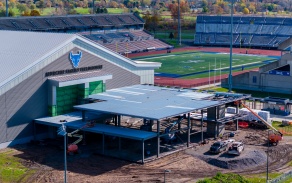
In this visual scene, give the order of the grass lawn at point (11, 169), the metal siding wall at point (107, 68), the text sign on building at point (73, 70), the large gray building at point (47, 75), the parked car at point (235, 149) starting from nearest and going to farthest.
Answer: the grass lawn at point (11, 169), the parked car at point (235, 149), the large gray building at point (47, 75), the text sign on building at point (73, 70), the metal siding wall at point (107, 68)

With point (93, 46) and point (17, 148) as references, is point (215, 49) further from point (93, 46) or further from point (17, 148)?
point (17, 148)

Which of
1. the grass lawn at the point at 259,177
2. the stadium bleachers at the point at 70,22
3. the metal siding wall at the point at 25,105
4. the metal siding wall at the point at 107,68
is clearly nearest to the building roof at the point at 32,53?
the metal siding wall at the point at 107,68

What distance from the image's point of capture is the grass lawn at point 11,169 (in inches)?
1375

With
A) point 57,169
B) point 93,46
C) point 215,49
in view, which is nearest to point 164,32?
point 215,49

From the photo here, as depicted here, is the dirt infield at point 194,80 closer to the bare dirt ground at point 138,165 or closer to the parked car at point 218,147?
the parked car at point 218,147

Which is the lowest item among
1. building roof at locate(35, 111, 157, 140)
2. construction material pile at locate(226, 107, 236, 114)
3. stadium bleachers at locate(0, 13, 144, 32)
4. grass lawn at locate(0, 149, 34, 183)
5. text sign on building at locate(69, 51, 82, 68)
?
grass lawn at locate(0, 149, 34, 183)

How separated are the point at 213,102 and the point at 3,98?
15.5 m

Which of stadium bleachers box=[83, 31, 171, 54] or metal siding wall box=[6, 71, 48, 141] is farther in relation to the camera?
stadium bleachers box=[83, 31, 171, 54]

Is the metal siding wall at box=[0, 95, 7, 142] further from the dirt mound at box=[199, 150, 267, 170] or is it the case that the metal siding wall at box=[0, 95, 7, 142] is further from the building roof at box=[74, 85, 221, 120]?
the dirt mound at box=[199, 150, 267, 170]

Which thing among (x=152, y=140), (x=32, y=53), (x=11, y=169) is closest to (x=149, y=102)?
(x=152, y=140)

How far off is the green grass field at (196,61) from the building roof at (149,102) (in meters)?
Answer: 29.1

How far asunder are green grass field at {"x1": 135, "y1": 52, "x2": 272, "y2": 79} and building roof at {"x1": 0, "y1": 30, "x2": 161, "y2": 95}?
2958 centimetres

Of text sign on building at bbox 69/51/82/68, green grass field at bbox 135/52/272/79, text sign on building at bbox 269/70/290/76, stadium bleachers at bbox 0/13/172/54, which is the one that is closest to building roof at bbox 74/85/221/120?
text sign on building at bbox 69/51/82/68

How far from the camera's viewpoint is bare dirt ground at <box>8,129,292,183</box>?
115ft
